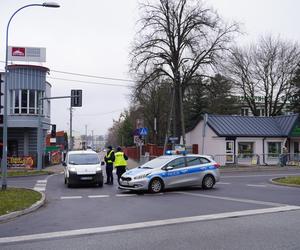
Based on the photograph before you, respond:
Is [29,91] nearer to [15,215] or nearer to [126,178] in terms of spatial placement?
[126,178]

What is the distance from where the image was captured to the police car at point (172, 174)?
56.0 ft

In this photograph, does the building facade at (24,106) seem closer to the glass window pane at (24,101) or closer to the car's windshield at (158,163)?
the glass window pane at (24,101)

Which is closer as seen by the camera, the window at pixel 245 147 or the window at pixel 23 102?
the window at pixel 245 147

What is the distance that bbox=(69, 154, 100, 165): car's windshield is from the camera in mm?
20867

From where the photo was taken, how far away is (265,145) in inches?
1607

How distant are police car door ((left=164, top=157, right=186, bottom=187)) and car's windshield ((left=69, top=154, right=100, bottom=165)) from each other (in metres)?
4.58

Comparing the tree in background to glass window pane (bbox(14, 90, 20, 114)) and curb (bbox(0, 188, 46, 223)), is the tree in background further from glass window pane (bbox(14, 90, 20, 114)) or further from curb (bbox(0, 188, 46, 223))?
curb (bbox(0, 188, 46, 223))

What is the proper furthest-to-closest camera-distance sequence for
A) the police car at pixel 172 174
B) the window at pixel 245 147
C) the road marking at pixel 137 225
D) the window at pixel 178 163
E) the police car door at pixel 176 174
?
the window at pixel 245 147, the window at pixel 178 163, the police car door at pixel 176 174, the police car at pixel 172 174, the road marking at pixel 137 225

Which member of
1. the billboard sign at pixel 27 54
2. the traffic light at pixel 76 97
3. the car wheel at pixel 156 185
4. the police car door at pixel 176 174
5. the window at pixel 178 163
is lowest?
the car wheel at pixel 156 185

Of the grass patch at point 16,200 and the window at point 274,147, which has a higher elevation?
the window at point 274,147

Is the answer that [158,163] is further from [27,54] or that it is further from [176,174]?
[27,54]

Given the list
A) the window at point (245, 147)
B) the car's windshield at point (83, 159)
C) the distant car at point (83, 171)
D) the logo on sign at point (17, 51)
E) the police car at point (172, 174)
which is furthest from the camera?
the logo on sign at point (17, 51)

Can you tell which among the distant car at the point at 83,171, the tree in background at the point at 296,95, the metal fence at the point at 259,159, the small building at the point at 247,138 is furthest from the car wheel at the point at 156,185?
the tree in background at the point at 296,95

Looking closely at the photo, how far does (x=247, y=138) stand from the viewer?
3966cm
